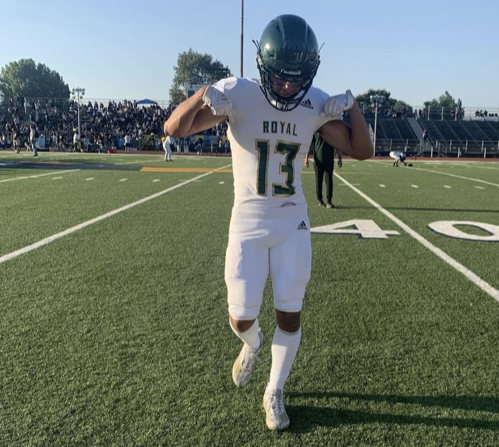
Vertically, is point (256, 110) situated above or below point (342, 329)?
above

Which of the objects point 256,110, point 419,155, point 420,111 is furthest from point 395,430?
point 420,111

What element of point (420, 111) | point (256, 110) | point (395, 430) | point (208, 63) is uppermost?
point (208, 63)

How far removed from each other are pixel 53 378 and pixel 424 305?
113 inches

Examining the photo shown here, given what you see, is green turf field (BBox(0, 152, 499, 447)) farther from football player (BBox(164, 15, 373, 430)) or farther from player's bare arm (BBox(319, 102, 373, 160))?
player's bare arm (BBox(319, 102, 373, 160))

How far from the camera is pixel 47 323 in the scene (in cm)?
354

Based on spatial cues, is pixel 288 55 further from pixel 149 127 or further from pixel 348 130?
pixel 149 127

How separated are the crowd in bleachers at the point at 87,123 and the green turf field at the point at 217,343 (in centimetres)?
3678

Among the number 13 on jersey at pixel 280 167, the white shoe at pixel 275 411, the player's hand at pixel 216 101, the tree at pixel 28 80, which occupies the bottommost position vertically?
the white shoe at pixel 275 411

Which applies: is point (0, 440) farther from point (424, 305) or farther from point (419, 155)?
point (419, 155)

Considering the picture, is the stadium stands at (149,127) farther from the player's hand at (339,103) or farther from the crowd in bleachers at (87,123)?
the player's hand at (339,103)

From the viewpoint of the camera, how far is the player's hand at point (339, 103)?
238cm

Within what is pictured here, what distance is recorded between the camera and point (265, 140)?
2504 millimetres

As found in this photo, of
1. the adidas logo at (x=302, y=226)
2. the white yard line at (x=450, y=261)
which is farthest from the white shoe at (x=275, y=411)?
the white yard line at (x=450, y=261)

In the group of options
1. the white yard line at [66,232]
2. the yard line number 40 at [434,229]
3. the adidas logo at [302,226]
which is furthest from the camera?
the yard line number 40 at [434,229]
